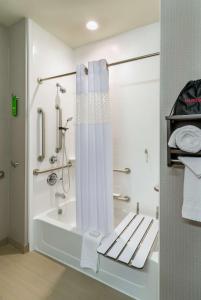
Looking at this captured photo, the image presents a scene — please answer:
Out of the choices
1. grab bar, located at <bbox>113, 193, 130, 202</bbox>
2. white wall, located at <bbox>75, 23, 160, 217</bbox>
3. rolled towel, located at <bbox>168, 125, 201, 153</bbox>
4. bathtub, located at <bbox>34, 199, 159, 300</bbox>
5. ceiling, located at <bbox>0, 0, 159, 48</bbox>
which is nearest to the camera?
rolled towel, located at <bbox>168, 125, 201, 153</bbox>

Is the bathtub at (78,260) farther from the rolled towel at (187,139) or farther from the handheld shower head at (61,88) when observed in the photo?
the handheld shower head at (61,88)

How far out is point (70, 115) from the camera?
268cm

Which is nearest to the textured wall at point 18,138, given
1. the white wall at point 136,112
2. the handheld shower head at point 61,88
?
the handheld shower head at point 61,88

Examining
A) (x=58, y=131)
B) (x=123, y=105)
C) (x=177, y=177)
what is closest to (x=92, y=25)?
(x=123, y=105)

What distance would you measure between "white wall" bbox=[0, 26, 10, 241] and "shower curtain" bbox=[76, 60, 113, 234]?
0.98 meters

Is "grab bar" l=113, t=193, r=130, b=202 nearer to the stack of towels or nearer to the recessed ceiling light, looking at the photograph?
the stack of towels

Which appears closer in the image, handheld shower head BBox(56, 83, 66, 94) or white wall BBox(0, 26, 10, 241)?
white wall BBox(0, 26, 10, 241)

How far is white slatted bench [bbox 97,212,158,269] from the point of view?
144 cm

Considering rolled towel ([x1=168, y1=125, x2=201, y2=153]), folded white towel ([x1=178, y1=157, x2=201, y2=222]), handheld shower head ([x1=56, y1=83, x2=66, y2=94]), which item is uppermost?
handheld shower head ([x1=56, y1=83, x2=66, y2=94])

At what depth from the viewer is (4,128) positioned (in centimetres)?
218

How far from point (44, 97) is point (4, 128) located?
61 cm

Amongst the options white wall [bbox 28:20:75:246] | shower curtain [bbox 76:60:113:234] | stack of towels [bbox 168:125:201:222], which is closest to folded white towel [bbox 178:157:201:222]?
stack of towels [bbox 168:125:201:222]

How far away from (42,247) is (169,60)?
7.25 ft

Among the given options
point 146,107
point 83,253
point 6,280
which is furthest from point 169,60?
point 6,280
